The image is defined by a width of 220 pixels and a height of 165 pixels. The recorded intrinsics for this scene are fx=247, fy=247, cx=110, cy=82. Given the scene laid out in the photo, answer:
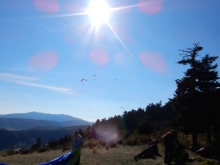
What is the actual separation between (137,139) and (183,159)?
16.6 m

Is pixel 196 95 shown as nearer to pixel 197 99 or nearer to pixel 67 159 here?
pixel 197 99

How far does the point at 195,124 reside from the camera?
22266 millimetres

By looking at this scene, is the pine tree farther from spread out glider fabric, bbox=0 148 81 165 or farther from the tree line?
spread out glider fabric, bbox=0 148 81 165

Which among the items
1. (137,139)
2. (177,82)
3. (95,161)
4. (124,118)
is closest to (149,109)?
(124,118)

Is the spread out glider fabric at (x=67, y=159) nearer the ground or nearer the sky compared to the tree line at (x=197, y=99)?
nearer the ground

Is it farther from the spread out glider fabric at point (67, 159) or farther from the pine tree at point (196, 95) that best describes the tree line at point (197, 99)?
the spread out glider fabric at point (67, 159)

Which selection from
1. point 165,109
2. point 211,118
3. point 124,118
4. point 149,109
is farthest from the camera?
point 149,109

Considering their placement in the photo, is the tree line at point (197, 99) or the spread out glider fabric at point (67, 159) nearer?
the spread out glider fabric at point (67, 159)

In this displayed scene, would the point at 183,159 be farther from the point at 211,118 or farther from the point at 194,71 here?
the point at 194,71

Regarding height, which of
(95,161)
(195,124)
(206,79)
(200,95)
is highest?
(206,79)

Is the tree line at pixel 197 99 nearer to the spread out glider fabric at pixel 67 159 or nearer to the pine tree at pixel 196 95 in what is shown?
the pine tree at pixel 196 95

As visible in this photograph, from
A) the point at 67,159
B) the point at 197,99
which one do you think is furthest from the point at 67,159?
the point at 197,99

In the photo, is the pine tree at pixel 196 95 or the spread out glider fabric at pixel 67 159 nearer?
the spread out glider fabric at pixel 67 159

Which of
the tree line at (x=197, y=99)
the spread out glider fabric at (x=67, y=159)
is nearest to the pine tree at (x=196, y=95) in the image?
the tree line at (x=197, y=99)
